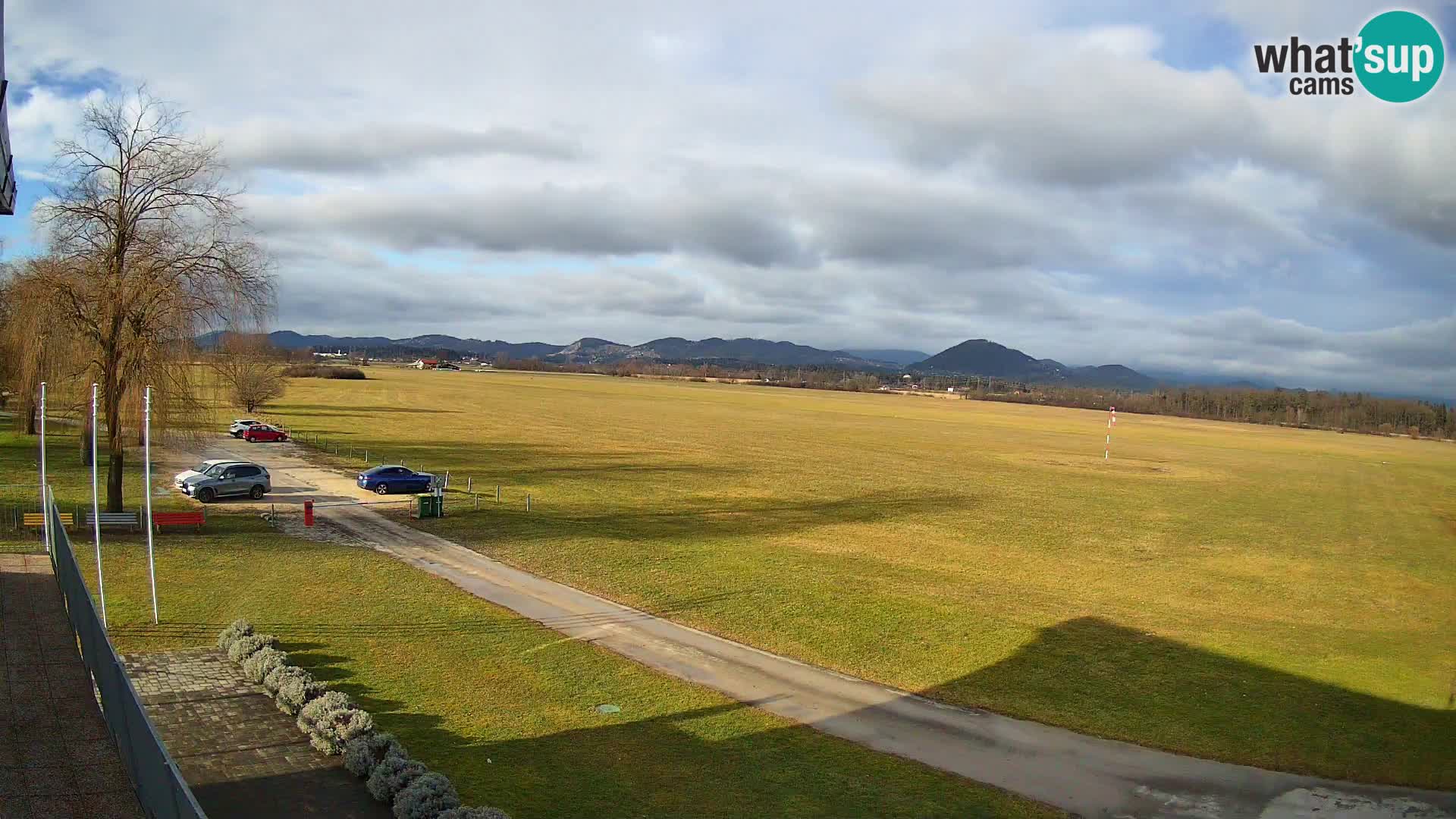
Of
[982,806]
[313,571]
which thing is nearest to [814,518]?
[313,571]

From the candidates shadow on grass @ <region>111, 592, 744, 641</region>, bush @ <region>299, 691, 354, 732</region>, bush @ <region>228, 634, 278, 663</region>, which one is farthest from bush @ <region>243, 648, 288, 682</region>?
bush @ <region>299, 691, 354, 732</region>

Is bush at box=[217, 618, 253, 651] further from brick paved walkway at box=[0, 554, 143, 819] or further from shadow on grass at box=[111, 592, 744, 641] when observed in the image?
brick paved walkway at box=[0, 554, 143, 819]

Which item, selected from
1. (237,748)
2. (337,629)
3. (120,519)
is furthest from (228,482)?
(237,748)

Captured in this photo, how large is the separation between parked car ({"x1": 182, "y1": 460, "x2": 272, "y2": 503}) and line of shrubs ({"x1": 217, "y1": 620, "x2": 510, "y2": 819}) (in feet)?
65.8

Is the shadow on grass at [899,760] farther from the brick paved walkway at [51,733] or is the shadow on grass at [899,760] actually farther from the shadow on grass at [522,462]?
the shadow on grass at [522,462]

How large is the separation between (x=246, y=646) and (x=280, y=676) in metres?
1.99

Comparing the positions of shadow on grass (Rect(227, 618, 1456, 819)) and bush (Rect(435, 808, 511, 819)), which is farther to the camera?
shadow on grass (Rect(227, 618, 1456, 819))

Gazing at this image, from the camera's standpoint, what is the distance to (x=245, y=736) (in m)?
13.5

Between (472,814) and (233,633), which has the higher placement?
(233,633)

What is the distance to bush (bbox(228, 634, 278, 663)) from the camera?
16.6 metres

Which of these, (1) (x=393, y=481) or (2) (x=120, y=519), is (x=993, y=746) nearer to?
(2) (x=120, y=519)

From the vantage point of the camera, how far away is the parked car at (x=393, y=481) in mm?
37906

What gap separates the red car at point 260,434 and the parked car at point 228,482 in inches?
832

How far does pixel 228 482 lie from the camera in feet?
115
